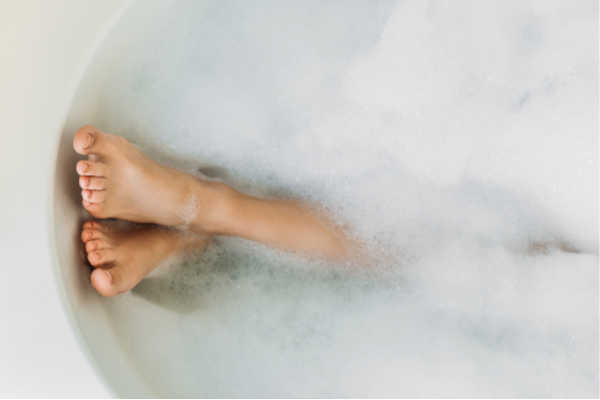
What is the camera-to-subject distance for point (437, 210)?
2.87 ft

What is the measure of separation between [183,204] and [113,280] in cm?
15

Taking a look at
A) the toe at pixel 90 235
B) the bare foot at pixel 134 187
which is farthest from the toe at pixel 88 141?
the toe at pixel 90 235

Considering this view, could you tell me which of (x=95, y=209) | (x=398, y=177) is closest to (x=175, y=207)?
(x=95, y=209)

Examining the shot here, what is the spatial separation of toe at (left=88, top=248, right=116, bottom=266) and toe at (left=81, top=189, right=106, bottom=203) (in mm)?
63

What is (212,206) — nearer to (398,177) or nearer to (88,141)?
(88,141)

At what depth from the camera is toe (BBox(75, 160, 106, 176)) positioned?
24.9 inches

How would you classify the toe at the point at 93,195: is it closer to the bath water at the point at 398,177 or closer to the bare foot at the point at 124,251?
the bare foot at the point at 124,251

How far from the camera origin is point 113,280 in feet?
2.14

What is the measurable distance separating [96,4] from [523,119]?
65cm

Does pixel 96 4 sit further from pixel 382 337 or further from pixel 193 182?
pixel 382 337

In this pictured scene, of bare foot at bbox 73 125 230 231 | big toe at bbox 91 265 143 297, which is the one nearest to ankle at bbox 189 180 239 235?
bare foot at bbox 73 125 230 231

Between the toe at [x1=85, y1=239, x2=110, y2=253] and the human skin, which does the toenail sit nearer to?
the human skin

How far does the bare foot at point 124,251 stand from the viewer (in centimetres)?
66

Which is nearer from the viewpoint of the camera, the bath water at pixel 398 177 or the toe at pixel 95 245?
the toe at pixel 95 245
